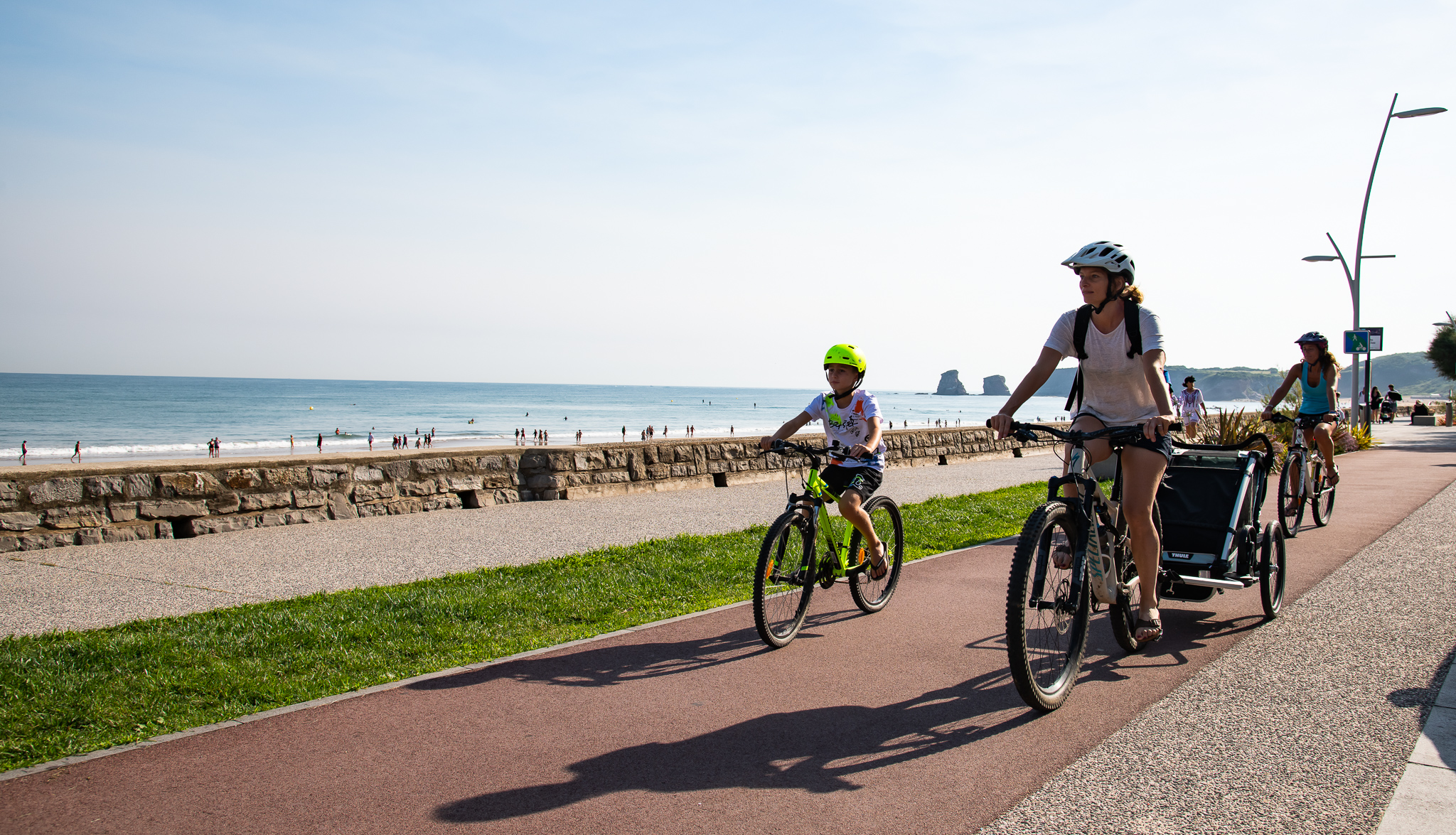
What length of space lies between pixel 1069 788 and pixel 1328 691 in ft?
6.31

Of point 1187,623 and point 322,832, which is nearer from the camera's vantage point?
point 322,832

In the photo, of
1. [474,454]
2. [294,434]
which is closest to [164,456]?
[294,434]

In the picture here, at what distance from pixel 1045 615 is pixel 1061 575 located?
0.67 feet

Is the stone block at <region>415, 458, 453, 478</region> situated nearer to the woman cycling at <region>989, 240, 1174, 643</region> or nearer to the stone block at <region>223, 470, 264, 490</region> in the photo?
the stone block at <region>223, 470, 264, 490</region>

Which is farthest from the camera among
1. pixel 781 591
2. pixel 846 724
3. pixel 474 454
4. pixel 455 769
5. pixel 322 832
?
pixel 474 454

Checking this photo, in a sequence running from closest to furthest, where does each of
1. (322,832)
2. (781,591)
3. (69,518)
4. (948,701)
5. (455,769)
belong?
1. (322,832)
2. (455,769)
3. (948,701)
4. (781,591)
5. (69,518)

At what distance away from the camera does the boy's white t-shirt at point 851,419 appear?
5.70 meters

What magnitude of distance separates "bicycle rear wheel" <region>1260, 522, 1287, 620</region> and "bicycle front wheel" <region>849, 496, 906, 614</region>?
2191mm

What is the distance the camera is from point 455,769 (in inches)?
137

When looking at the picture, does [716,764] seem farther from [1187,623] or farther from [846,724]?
[1187,623]

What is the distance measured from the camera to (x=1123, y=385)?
459 cm

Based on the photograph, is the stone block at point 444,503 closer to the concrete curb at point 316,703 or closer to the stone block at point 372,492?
the stone block at point 372,492

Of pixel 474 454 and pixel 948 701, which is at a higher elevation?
pixel 474 454

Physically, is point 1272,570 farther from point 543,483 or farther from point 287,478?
point 287,478
